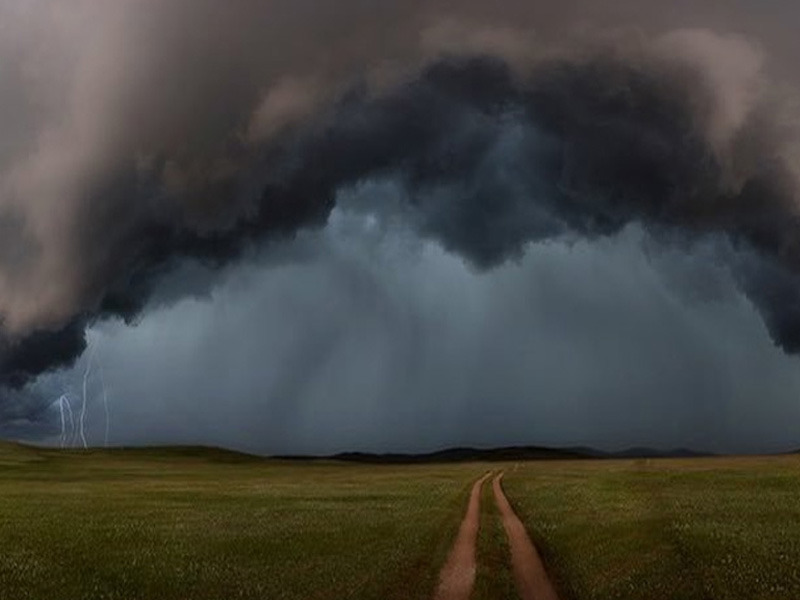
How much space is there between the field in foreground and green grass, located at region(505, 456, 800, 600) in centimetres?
8

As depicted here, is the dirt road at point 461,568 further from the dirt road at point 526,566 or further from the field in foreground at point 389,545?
the dirt road at point 526,566

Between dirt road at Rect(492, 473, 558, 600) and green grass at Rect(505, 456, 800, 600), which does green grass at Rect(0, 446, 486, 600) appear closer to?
dirt road at Rect(492, 473, 558, 600)

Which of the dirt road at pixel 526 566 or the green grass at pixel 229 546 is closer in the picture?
the dirt road at pixel 526 566

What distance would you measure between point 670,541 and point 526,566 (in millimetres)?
6767

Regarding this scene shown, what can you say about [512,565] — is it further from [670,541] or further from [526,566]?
[670,541]

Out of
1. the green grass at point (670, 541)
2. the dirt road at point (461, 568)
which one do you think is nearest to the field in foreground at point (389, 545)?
the green grass at point (670, 541)

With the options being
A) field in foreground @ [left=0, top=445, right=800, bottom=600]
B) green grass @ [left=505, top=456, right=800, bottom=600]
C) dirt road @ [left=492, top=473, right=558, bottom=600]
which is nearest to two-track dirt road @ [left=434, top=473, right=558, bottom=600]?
dirt road @ [left=492, top=473, right=558, bottom=600]

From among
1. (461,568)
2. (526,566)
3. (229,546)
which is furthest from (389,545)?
(526,566)

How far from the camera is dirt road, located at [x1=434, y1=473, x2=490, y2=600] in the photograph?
25.7 metres

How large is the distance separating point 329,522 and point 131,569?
1689cm

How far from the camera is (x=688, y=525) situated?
37.6 m

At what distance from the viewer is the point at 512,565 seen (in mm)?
30453

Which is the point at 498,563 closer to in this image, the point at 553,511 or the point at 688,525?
the point at 688,525

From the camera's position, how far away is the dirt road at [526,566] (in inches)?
1025
